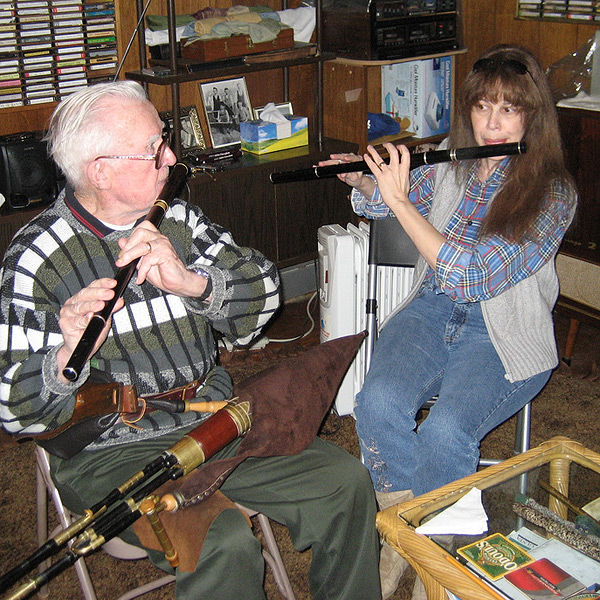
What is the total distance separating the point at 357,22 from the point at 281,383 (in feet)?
6.00

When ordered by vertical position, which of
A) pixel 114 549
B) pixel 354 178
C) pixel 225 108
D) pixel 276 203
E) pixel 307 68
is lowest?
pixel 114 549

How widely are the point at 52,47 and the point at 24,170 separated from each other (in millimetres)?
429

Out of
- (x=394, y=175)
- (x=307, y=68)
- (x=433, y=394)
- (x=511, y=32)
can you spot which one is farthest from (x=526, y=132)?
(x=511, y=32)

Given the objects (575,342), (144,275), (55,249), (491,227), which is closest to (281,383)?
(144,275)

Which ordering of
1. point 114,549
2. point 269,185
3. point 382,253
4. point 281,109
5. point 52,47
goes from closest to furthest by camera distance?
1. point 114,549
2. point 382,253
3. point 52,47
4. point 269,185
5. point 281,109

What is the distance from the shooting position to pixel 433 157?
5.52 ft

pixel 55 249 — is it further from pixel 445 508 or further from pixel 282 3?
pixel 282 3

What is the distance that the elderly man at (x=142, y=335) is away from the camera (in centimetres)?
127

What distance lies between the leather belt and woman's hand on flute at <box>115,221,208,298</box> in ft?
0.63

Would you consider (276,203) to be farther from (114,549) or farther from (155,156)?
(114,549)

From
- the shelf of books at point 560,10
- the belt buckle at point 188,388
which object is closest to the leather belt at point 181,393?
the belt buckle at point 188,388

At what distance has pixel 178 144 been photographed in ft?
8.52

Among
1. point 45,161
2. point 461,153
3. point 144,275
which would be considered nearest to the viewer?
point 144,275

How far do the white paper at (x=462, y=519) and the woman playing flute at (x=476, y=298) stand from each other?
177mm
